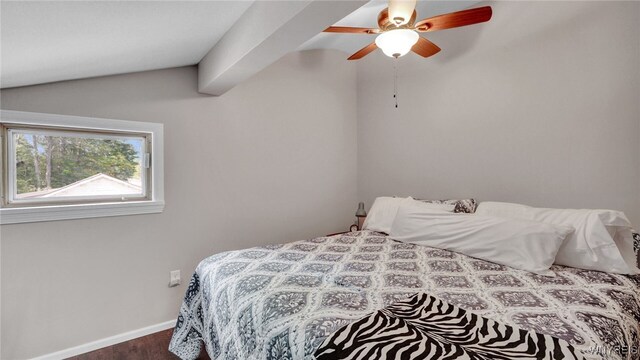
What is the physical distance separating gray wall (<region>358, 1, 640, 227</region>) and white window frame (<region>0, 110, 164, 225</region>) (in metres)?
2.22

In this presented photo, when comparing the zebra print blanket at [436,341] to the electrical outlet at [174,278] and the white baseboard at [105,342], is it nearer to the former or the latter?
the electrical outlet at [174,278]

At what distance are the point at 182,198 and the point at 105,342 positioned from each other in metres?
1.11

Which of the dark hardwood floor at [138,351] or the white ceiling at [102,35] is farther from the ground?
the white ceiling at [102,35]

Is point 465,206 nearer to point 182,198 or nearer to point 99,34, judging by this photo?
point 182,198

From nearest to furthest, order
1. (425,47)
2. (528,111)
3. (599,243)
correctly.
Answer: (599,243) → (425,47) → (528,111)

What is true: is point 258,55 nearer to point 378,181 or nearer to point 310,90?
point 310,90

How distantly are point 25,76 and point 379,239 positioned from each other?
2.47 m

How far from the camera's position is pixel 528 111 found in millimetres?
2168

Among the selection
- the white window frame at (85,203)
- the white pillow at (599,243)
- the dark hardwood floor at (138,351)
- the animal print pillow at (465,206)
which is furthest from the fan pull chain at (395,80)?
the dark hardwood floor at (138,351)

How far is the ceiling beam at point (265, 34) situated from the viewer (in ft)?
3.93

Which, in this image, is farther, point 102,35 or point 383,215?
A: point 383,215

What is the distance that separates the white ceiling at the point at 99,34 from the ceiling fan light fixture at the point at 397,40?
0.79 meters

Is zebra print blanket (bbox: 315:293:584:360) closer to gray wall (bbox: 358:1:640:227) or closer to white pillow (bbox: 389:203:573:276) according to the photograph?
white pillow (bbox: 389:203:573:276)

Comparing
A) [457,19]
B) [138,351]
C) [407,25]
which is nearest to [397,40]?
[407,25]
